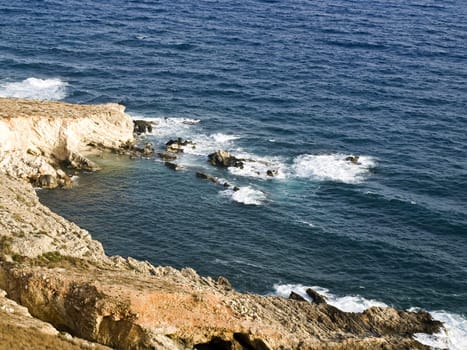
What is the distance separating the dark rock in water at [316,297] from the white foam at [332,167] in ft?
102

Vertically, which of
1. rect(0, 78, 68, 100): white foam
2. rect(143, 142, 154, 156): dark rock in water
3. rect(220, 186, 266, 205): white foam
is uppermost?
rect(0, 78, 68, 100): white foam

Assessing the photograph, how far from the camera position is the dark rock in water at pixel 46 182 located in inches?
3597

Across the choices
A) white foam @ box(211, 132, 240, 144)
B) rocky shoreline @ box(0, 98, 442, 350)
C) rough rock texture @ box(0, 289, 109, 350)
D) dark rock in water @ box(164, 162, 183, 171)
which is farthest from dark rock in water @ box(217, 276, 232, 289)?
white foam @ box(211, 132, 240, 144)

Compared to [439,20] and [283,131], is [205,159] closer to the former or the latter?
[283,131]

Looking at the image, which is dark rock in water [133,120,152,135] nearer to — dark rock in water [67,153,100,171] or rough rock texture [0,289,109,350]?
dark rock in water [67,153,100,171]

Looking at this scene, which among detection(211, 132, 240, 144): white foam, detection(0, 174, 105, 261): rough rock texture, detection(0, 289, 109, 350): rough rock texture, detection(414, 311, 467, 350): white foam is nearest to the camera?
detection(0, 289, 109, 350): rough rock texture

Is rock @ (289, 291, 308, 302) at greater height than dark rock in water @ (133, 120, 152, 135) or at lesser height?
lesser

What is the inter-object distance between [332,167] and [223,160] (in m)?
16.5

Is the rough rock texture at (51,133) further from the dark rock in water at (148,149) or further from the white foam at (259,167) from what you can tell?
the white foam at (259,167)

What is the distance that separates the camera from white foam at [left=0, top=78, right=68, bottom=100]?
126 m

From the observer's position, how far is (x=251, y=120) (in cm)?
12250

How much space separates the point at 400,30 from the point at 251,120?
242 ft

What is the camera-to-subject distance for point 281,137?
116 metres

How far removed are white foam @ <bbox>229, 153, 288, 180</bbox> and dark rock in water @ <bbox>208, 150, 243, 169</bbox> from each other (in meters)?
0.84
